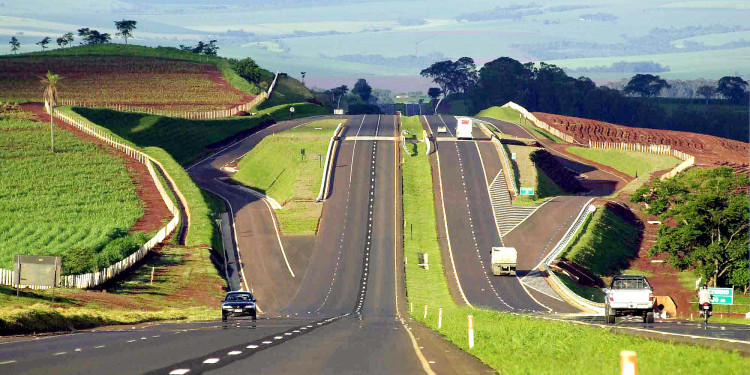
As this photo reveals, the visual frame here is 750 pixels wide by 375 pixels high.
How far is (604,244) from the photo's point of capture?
126125 millimetres

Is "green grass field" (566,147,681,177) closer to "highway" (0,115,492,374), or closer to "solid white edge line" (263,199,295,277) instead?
"highway" (0,115,492,374)

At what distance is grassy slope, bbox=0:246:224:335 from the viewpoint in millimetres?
46594

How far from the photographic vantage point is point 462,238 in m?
129

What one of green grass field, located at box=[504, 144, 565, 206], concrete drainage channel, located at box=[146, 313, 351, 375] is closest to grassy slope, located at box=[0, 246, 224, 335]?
concrete drainage channel, located at box=[146, 313, 351, 375]

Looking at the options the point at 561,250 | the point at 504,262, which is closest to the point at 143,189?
the point at 504,262

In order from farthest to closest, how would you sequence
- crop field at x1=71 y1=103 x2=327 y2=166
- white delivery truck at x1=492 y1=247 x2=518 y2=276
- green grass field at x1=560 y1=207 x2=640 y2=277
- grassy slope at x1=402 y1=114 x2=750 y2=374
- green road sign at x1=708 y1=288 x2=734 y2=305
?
crop field at x1=71 y1=103 x2=327 y2=166 → green grass field at x1=560 y1=207 x2=640 y2=277 → white delivery truck at x1=492 y1=247 x2=518 y2=276 → green road sign at x1=708 y1=288 x2=734 y2=305 → grassy slope at x1=402 y1=114 x2=750 y2=374

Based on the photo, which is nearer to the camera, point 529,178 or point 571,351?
point 571,351

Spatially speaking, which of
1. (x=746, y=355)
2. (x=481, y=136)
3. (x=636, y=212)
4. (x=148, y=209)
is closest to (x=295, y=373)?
(x=746, y=355)

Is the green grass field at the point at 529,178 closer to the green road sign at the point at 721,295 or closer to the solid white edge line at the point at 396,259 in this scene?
the solid white edge line at the point at 396,259

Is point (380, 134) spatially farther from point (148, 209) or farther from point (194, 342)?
point (194, 342)

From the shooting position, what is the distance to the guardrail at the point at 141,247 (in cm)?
8081

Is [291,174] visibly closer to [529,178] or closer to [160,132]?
[529,178]

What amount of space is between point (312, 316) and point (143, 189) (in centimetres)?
5960

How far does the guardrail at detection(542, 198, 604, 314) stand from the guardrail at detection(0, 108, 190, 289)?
3810 cm
